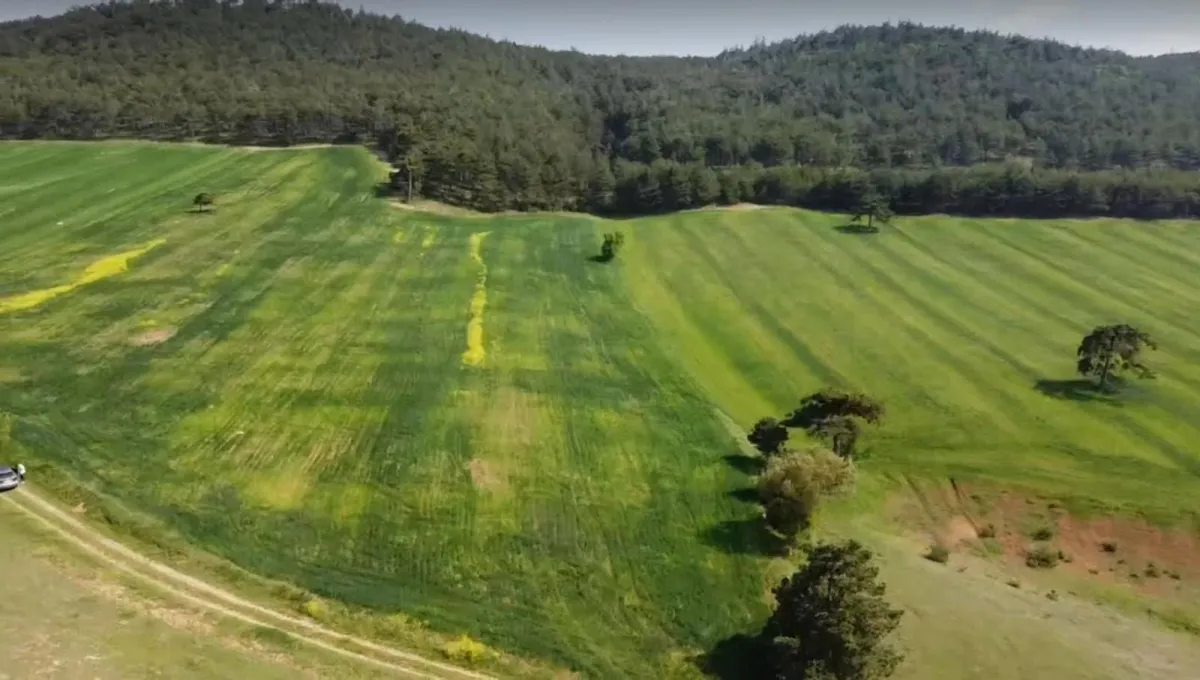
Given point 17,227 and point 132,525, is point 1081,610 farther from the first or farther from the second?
point 17,227

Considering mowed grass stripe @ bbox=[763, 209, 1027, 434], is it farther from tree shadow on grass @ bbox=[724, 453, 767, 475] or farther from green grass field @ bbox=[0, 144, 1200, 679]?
tree shadow on grass @ bbox=[724, 453, 767, 475]

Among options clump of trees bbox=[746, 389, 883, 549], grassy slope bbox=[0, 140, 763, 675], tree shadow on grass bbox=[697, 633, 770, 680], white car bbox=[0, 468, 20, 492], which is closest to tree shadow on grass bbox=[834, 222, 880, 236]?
grassy slope bbox=[0, 140, 763, 675]

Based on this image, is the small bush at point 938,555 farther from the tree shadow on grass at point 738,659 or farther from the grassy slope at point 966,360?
the tree shadow on grass at point 738,659

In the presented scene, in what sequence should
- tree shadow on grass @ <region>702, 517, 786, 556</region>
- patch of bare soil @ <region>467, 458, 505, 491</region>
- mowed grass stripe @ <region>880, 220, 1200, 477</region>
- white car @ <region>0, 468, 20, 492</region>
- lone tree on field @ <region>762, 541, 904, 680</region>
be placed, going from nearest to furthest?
lone tree on field @ <region>762, 541, 904, 680</region> < white car @ <region>0, 468, 20, 492</region> < tree shadow on grass @ <region>702, 517, 786, 556</region> < patch of bare soil @ <region>467, 458, 505, 491</region> < mowed grass stripe @ <region>880, 220, 1200, 477</region>

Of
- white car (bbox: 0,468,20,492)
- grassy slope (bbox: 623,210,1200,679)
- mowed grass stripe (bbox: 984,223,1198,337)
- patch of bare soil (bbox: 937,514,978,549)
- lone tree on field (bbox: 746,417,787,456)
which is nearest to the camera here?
grassy slope (bbox: 623,210,1200,679)

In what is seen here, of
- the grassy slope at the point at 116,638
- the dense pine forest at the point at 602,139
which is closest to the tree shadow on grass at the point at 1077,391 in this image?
the grassy slope at the point at 116,638

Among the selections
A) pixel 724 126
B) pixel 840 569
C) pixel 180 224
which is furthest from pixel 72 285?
pixel 724 126
